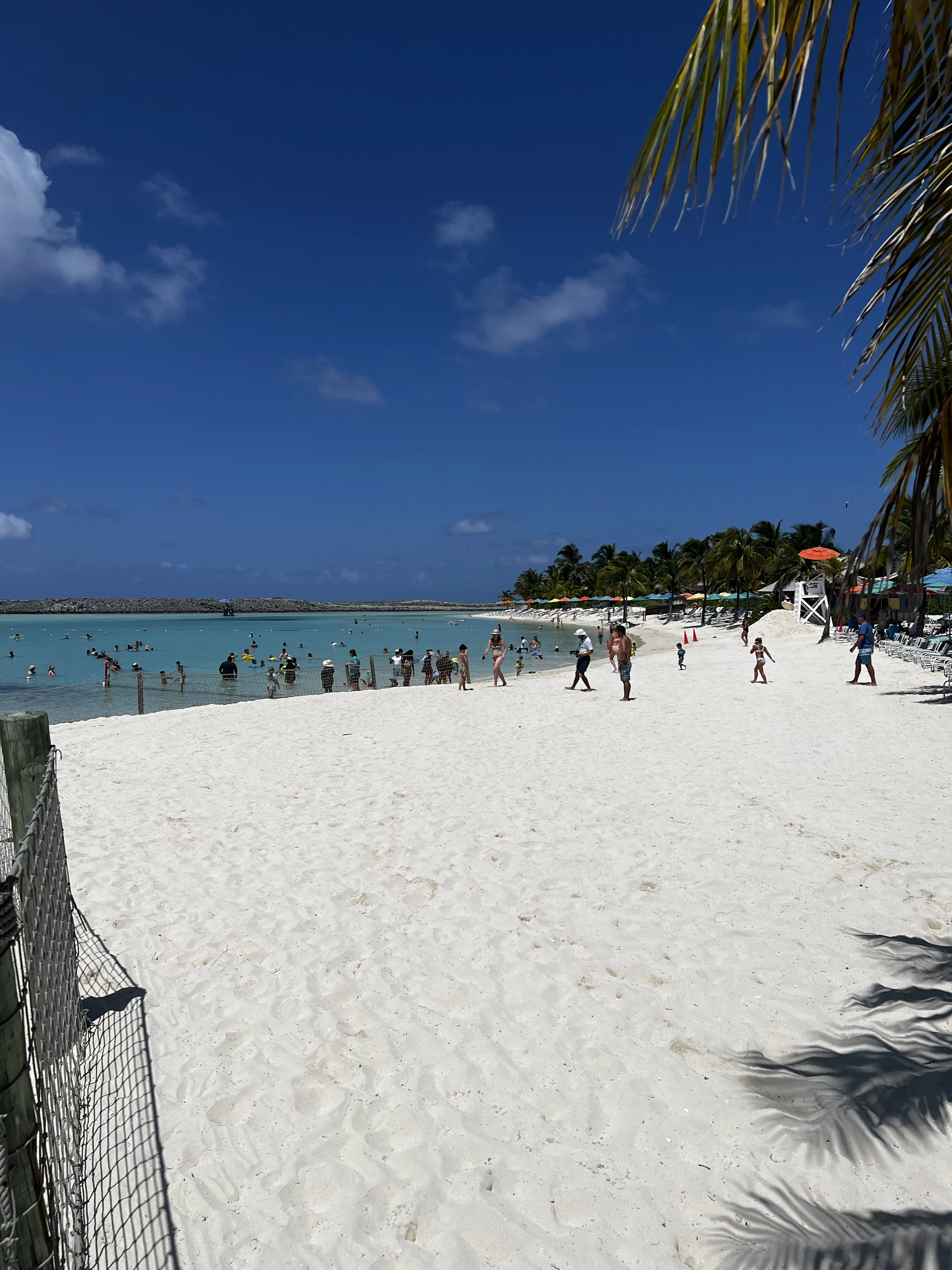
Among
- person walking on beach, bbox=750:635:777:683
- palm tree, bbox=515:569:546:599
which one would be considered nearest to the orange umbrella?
person walking on beach, bbox=750:635:777:683

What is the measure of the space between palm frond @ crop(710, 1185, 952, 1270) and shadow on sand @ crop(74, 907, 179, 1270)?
6.52ft

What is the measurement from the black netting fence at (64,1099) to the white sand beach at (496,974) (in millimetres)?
133

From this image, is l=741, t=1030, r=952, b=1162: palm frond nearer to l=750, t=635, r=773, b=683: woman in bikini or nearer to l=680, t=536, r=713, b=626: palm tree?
l=750, t=635, r=773, b=683: woman in bikini

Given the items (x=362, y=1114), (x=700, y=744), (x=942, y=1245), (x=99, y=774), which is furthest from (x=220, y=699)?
(x=942, y=1245)

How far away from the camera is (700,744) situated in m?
9.95

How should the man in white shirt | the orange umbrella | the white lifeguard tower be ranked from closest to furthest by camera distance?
the man in white shirt
the orange umbrella
the white lifeguard tower

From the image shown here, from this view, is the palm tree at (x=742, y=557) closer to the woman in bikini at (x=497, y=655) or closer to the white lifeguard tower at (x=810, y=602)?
the white lifeguard tower at (x=810, y=602)

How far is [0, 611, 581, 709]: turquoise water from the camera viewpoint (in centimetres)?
3931

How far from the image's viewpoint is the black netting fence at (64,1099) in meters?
1.90

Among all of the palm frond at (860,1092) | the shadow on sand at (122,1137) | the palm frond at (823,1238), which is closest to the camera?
the palm frond at (823,1238)

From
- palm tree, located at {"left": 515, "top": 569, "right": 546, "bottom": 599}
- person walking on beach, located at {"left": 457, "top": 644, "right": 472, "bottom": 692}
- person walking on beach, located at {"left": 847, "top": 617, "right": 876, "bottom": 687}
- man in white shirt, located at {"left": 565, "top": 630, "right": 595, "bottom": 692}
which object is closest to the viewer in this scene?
person walking on beach, located at {"left": 847, "top": 617, "right": 876, "bottom": 687}

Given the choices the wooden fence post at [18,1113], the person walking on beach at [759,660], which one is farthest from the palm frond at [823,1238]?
the person walking on beach at [759,660]

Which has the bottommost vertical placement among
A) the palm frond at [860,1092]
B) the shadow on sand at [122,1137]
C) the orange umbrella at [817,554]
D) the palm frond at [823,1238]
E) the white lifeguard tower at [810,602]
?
the shadow on sand at [122,1137]

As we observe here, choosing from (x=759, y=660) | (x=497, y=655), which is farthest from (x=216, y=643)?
(x=759, y=660)
